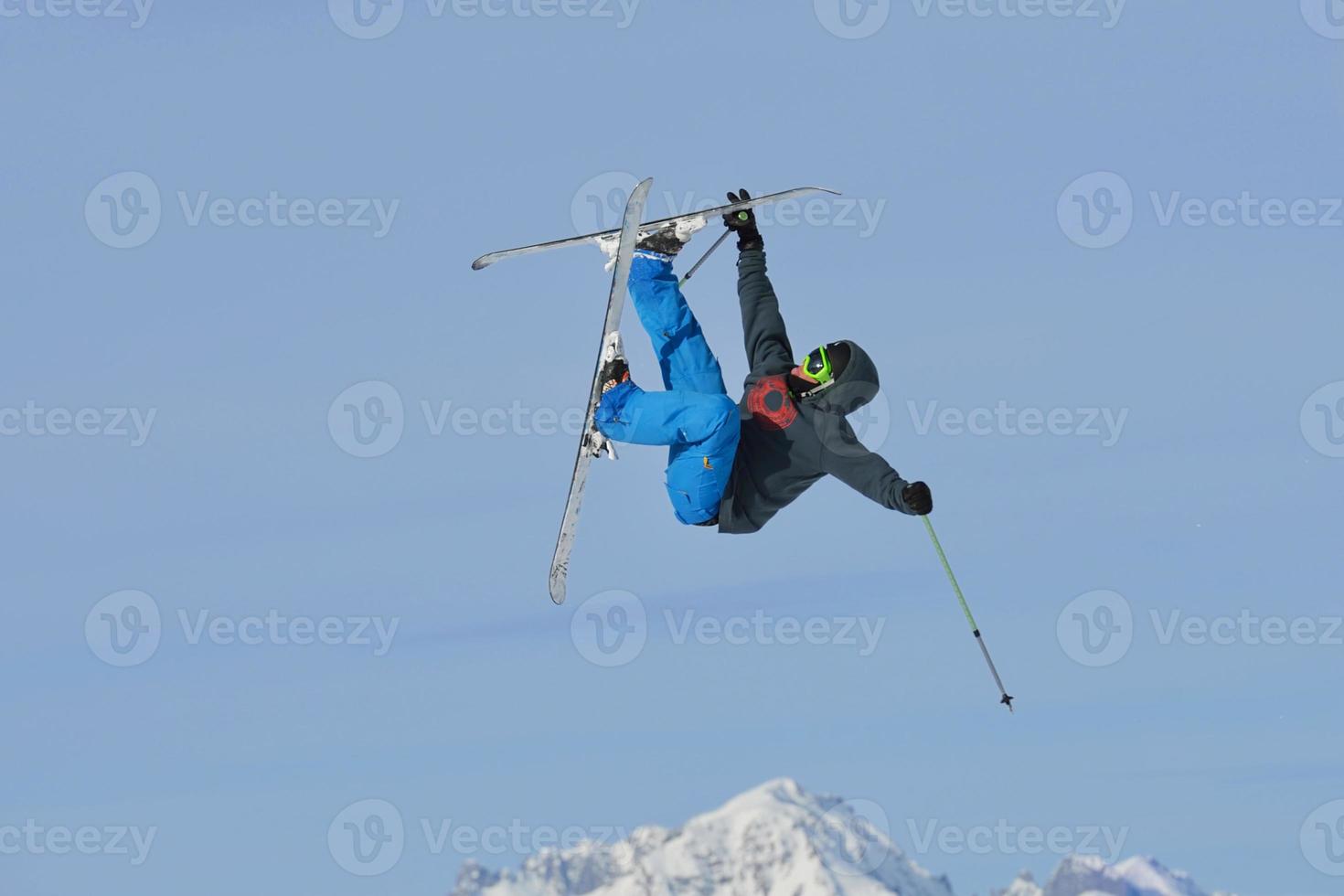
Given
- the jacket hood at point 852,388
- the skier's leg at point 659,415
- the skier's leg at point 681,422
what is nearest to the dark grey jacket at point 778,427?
the jacket hood at point 852,388

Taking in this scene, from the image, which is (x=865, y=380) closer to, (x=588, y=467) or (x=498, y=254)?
(x=588, y=467)

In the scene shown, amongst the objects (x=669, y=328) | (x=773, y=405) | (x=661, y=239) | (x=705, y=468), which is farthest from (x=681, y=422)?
(x=661, y=239)

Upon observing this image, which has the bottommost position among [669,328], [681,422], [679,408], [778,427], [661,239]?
[778,427]

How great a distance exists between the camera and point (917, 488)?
14.3 meters

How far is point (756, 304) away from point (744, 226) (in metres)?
0.73

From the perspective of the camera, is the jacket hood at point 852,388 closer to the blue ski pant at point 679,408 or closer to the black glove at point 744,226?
the blue ski pant at point 679,408

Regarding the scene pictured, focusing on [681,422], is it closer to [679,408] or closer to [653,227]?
[679,408]

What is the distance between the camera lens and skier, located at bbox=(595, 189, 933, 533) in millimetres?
15562

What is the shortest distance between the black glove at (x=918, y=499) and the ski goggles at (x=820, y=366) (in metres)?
1.62

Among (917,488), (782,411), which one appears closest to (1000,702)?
(917,488)

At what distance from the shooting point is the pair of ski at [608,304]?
618 inches

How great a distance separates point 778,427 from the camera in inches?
632

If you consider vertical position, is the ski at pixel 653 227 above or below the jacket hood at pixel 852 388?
above

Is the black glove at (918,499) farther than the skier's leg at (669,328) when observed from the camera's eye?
No
